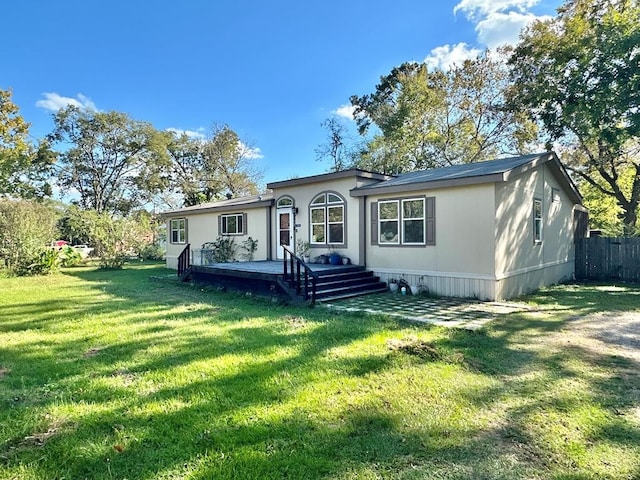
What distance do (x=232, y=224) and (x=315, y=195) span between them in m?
4.67

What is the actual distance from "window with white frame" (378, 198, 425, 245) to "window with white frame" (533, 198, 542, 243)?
131 inches

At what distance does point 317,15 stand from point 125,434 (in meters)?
14.5

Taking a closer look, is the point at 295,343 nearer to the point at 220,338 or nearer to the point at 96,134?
the point at 220,338

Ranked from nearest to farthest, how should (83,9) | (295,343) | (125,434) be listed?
(125,434), (295,343), (83,9)

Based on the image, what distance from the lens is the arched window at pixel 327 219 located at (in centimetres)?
1117

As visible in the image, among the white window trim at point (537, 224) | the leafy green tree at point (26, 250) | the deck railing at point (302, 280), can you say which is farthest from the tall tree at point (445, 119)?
the leafy green tree at point (26, 250)

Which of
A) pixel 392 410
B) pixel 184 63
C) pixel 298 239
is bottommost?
pixel 392 410

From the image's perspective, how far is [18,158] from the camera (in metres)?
18.7

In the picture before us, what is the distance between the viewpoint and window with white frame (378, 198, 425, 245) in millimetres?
9414

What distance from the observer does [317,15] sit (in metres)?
13.5

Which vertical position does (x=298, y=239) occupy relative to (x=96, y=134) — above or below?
below

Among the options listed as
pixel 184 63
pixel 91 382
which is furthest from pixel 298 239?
pixel 184 63

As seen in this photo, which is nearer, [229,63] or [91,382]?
[91,382]

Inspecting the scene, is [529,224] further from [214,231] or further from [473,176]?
[214,231]
